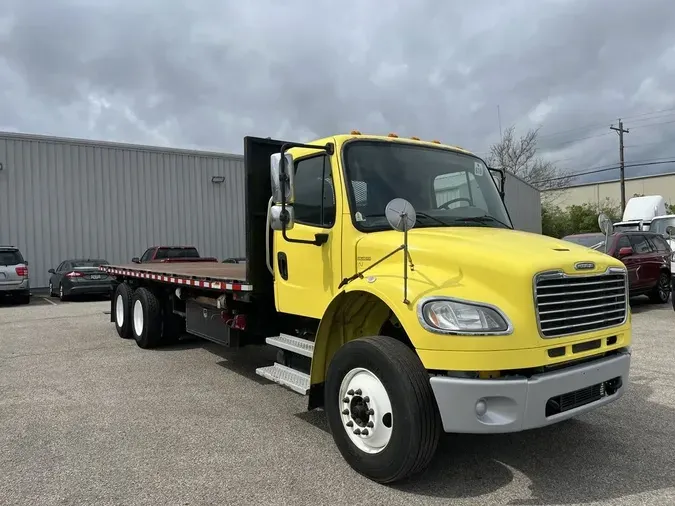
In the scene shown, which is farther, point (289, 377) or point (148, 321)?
point (148, 321)

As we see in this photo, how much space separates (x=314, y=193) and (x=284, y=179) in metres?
0.42

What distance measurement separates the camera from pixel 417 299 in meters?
3.61

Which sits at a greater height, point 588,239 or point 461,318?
point 588,239

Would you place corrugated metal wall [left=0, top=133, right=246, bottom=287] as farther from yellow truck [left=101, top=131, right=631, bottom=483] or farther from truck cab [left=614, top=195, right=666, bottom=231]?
yellow truck [left=101, top=131, right=631, bottom=483]

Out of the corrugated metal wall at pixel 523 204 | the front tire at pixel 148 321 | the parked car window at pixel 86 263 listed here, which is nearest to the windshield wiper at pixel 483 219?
the front tire at pixel 148 321

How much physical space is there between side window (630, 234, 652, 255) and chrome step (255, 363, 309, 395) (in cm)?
1064

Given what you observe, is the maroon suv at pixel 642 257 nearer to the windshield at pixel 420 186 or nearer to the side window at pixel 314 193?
the windshield at pixel 420 186

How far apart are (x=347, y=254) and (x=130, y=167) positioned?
19.8m

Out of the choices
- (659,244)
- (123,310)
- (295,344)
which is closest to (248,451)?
(295,344)

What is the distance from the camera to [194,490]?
376 cm

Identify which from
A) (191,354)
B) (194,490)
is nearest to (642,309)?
(191,354)

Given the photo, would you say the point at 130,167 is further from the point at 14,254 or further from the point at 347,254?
the point at 347,254

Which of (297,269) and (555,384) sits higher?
(297,269)

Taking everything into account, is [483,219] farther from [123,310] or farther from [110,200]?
[110,200]
